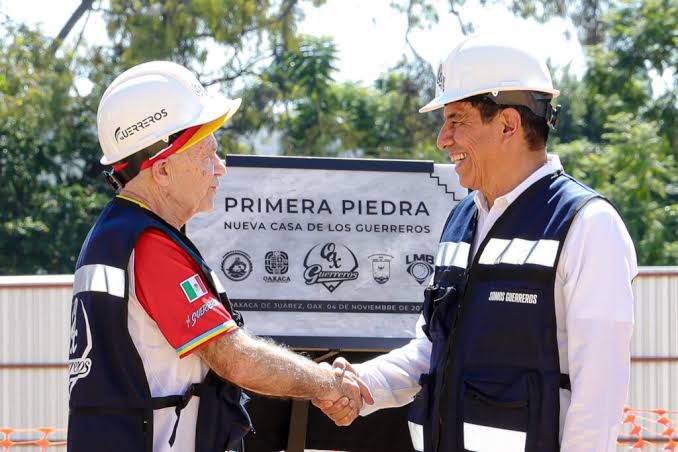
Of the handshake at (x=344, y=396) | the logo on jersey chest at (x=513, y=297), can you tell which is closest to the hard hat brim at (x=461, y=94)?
the logo on jersey chest at (x=513, y=297)

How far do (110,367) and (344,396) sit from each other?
41.7 inches

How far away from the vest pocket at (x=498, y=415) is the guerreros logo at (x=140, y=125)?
4.51 ft

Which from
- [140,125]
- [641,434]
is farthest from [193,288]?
[641,434]

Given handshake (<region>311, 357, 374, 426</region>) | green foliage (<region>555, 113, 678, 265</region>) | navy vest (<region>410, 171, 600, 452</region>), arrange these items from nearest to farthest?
navy vest (<region>410, 171, 600, 452</region>)
handshake (<region>311, 357, 374, 426</region>)
green foliage (<region>555, 113, 678, 265</region>)

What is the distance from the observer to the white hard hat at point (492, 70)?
3.92 meters

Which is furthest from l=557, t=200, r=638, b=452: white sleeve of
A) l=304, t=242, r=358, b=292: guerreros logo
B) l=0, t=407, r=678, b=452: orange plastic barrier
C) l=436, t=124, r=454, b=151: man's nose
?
l=0, t=407, r=678, b=452: orange plastic barrier

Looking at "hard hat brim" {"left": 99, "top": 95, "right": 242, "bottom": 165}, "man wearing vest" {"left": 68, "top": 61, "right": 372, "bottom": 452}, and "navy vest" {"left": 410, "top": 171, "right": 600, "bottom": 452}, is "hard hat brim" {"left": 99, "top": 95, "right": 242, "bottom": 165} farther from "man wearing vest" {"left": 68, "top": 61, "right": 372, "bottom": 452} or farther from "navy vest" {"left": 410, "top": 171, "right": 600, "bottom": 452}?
"navy vest" {"left": 410, "top": 171, "right": 600, "bottom": 452}

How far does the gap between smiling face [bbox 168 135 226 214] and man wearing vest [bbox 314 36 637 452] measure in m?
0.83

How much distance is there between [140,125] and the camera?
3977mm

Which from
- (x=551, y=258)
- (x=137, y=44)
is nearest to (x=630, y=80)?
(x=137, y=44)

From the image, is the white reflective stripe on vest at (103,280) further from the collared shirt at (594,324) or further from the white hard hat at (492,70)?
the collared shirt at (594,324)

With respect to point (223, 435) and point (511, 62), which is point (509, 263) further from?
point (223, 435)

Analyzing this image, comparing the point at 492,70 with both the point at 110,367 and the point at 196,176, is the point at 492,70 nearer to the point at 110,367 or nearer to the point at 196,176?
the point at 196,176

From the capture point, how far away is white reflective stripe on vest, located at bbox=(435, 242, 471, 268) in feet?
13.2
